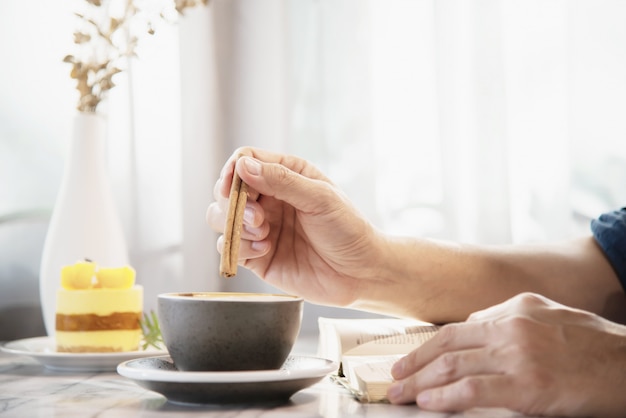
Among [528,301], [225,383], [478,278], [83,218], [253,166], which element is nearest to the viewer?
[225,383]

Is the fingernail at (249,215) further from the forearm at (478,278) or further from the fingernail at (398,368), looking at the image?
the fingernail at (398,368)

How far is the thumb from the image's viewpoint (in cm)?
96

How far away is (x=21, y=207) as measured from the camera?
1.75 m

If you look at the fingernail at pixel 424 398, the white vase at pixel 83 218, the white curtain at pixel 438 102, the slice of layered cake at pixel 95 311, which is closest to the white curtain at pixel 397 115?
the white curtain at pixel 438 102

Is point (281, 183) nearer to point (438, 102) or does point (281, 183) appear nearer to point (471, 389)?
point (471, 389)

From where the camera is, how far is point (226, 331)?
2.49 ft

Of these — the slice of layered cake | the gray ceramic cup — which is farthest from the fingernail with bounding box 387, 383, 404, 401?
the slice of layered cake

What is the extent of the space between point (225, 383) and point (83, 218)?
808 millimetres

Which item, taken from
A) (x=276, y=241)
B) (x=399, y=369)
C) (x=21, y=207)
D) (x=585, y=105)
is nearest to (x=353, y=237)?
(x=276, y=241)

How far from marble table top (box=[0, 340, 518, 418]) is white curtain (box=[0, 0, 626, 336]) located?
987 mm

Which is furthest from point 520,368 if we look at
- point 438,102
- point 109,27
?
point 438,102

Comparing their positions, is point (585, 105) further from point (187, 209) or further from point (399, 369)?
point (399, 369)

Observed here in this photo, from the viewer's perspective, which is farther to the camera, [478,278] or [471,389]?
[478,278]

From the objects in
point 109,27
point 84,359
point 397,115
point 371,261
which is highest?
point 109,27
